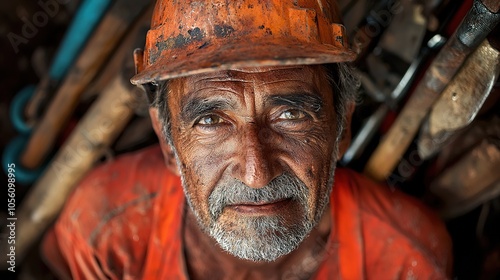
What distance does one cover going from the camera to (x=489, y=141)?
80.3 inches

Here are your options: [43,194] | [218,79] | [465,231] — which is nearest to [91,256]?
[43,194]

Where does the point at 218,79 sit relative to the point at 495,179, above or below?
above

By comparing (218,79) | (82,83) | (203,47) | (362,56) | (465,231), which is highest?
(203,47)

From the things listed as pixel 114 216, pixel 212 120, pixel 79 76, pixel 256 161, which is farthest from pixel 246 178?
pixel 79 76

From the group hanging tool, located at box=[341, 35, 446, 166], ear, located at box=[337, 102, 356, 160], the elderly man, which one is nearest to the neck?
the elderly man

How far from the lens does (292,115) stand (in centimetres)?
160

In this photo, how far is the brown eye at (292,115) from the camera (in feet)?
5.20

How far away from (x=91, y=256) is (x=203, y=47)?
94 centimetres

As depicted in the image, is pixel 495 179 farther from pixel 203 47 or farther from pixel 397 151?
pixel 203 47

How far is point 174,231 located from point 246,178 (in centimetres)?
54

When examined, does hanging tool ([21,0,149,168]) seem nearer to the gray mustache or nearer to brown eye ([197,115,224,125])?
brown eye ([197,115,224,125])

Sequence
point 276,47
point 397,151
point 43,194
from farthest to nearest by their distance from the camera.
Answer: point 43,194 < point 397,151 < point 276,47

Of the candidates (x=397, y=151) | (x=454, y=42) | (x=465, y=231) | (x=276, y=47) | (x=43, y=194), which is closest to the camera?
(x=276, y=47)

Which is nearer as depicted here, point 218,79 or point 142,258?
point 218,79
